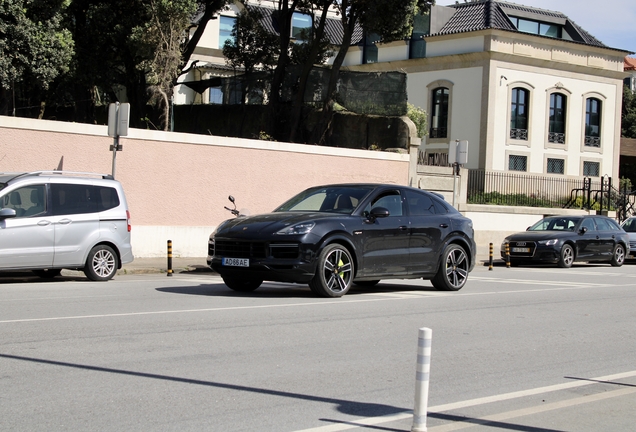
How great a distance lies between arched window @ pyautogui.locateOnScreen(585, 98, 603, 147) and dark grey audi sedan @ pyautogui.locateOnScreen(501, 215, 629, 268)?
2352 centimetres

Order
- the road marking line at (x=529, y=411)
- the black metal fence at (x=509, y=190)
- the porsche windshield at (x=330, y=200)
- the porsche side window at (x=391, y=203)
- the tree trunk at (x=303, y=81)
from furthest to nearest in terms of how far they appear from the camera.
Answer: the black metal fence at (x=509, y=190) < the tree trunk at (x=303, y=81) < the porsche side window at (x=391, y=203) < the porsche windshield at (x=330, y=200) < the road marking line at (x=529, y=411)

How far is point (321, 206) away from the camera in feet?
43.8

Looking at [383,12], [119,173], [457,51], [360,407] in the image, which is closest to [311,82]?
Result: [383,12]

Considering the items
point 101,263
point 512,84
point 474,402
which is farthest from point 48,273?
point 512,84

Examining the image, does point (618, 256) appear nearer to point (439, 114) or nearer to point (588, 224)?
point (588, 224)

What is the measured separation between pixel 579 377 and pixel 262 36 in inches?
1068

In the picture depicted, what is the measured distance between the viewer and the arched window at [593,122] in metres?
48.5

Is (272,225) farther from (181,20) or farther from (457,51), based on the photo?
(457,51)

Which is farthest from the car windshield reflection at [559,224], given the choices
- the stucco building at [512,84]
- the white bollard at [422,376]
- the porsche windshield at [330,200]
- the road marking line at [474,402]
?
the white bollard at [422,376]

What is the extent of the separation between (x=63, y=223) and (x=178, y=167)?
22.5 feet

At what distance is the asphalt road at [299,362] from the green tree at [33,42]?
12564 millimetres

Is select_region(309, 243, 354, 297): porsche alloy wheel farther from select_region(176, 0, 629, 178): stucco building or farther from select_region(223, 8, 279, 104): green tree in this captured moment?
select_region(176, 0, 629, 178): stucco building

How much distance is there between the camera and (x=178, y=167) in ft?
69.2

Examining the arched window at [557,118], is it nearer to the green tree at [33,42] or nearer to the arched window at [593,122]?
the arched window at [593,122]
